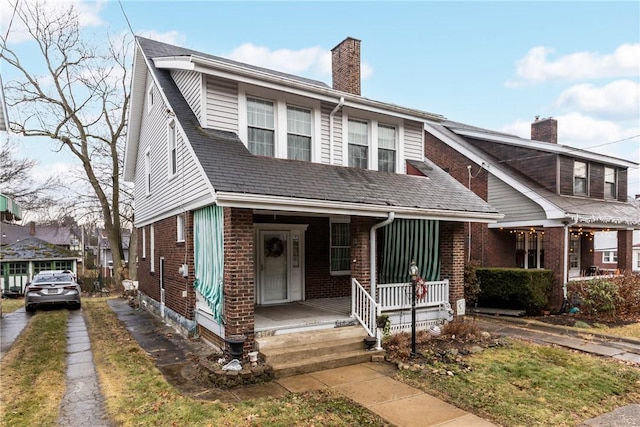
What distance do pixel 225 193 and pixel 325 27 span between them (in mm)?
9293

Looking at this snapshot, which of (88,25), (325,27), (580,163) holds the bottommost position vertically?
(580,163)

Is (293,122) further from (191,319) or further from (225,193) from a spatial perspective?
(191,319)

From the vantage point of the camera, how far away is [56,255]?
26469 mm

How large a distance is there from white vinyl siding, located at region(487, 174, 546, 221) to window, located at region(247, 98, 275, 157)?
9.49m

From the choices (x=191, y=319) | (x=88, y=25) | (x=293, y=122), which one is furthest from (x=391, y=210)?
(x=88, y=25)

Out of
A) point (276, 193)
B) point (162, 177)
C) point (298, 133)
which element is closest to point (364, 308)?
point (276, 193)

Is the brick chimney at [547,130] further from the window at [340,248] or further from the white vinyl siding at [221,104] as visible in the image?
the white vinyl siding at [221,104]

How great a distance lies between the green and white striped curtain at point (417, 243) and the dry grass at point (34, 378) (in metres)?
7.55

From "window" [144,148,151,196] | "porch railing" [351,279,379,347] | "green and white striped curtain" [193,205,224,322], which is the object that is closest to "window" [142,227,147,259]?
"window" [144,148,151,196]

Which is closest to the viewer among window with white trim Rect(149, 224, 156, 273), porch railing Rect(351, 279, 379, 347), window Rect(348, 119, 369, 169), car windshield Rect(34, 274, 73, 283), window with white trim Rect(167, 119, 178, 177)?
porch railing Rect(351, 279, 379, 347)

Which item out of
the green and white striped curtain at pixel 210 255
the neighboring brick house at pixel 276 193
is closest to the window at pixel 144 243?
the neighboring brick house at pixel 276 193

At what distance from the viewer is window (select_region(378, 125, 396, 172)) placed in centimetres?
1089

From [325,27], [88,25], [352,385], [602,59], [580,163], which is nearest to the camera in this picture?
[352,385]

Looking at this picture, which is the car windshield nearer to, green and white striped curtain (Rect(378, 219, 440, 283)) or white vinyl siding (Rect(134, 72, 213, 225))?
white vinyl siding (Rect(134, 72, 213, 225))
